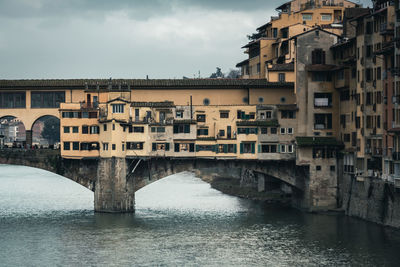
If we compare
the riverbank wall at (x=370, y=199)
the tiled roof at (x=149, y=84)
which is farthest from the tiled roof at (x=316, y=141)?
the tiled roof at (x=149, y=84)

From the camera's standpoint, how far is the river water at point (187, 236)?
6606 centimetres

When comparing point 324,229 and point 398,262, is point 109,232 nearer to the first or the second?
point 324,229

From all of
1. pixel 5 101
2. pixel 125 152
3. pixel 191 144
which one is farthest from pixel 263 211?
pixel 5 101

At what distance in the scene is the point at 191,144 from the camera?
3605 inches

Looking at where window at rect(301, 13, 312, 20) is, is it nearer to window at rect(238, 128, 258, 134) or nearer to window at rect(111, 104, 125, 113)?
window at rect(238, 128, 258, 134)

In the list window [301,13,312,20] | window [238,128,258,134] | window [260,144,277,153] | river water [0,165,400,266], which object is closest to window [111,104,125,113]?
river water [0,165,400,266]

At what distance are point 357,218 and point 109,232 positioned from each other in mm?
25580

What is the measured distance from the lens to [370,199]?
80250 millimetres

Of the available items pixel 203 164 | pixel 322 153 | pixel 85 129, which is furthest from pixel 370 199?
pixel 85 129

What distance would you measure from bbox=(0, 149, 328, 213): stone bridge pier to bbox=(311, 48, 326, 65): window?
11796 mm

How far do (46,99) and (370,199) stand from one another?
4006cm

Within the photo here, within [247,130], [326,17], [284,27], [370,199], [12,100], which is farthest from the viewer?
[326,17]

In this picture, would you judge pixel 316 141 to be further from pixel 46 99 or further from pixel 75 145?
pixel 46 99

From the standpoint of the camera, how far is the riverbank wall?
74.8 metres
